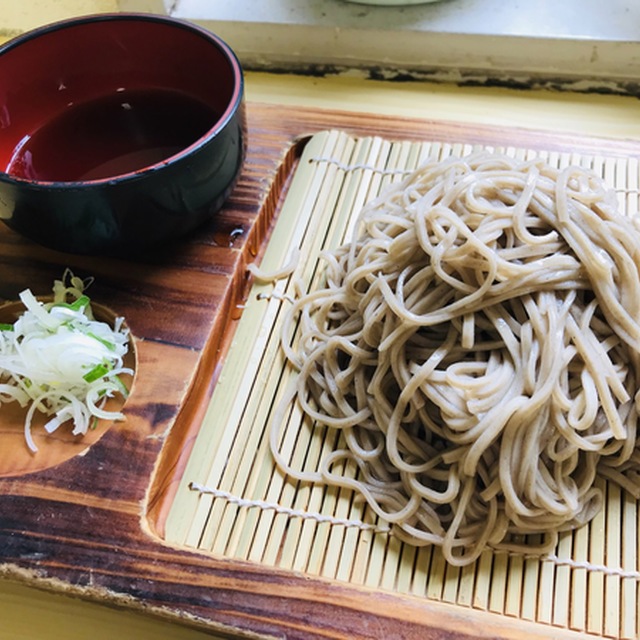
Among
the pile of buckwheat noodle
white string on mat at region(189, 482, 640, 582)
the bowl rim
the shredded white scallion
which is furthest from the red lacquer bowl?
white string on mat at region(189, 482, 640, 582)

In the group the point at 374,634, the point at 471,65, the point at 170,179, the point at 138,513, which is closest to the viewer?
the point at 374,634

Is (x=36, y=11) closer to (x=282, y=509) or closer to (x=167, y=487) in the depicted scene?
(x=167, y=487)

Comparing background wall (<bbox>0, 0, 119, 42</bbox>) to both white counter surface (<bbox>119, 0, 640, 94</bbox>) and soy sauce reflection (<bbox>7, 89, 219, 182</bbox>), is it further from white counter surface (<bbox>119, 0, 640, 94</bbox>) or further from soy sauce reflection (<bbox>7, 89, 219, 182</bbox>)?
soy sauce reflection (<bbox>7, 89, 219, 182</bbox>)

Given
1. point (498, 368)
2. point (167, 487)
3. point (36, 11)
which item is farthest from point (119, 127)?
point (36, 11)

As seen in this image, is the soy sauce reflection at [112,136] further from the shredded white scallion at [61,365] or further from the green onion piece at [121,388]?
the green onion piece at [121,388]

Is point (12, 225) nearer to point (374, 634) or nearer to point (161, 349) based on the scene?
point (161, 349)

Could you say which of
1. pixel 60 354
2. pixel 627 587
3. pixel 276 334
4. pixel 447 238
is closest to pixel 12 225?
pixel 60 354

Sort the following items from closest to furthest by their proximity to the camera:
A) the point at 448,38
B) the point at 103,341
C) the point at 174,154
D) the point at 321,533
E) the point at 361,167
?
the point at 321,533 → the point at 103,341 → the point at 174,154 → the point at 361,167 → the point at 448,38
